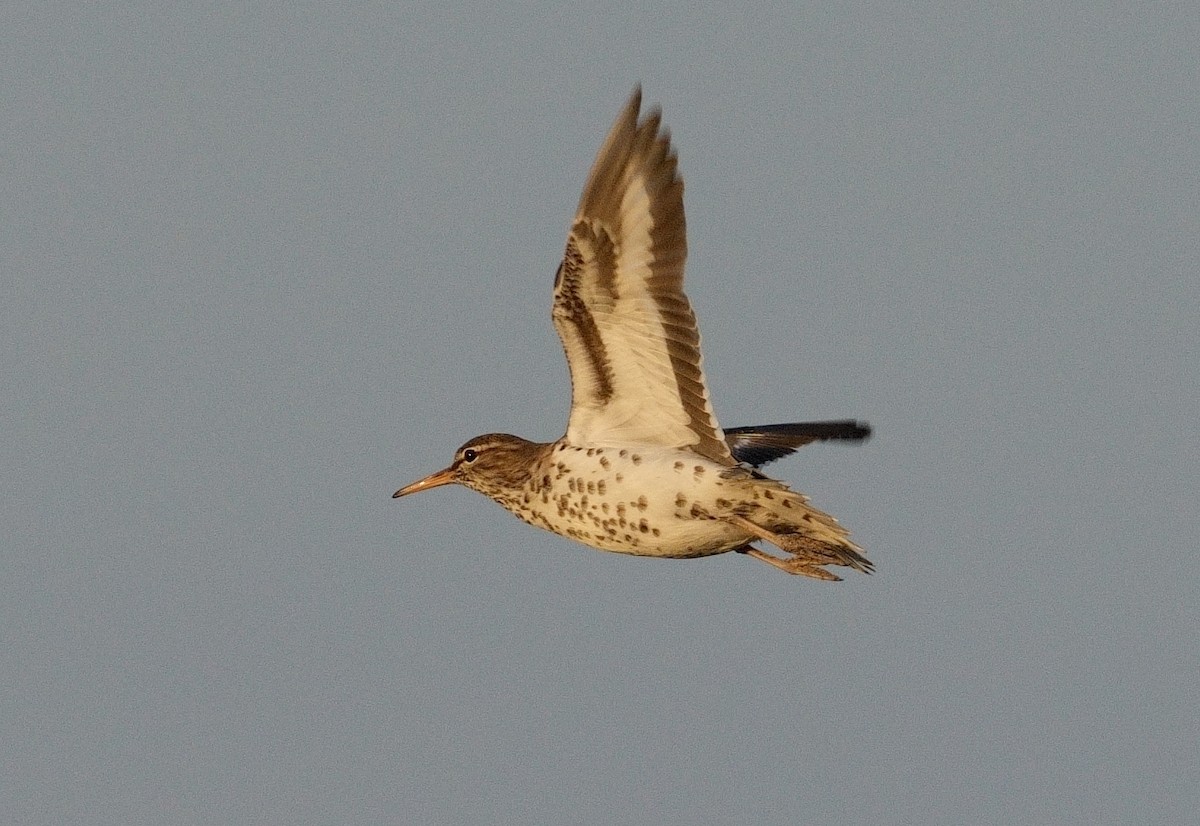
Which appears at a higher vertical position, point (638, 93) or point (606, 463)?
point (638, 93)

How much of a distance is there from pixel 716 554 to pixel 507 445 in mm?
2226

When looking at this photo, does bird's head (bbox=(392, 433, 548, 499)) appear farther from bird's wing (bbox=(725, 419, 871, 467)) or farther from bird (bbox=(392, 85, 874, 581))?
bird's wing (bbox=(725, 419, 871, 467))

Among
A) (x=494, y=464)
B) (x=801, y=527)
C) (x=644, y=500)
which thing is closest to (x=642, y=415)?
(x=644, y=500)

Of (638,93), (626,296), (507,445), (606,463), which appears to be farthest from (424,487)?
(638,93)

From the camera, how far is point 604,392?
51.0 feet

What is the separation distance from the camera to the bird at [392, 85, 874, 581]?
14.4m

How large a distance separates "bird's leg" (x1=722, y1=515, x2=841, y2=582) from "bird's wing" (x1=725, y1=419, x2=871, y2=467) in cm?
196

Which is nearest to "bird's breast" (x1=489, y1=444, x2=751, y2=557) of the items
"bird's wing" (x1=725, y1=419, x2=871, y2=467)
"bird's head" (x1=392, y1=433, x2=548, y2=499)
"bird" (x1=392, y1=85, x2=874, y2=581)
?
"bird" (x1=392, y1=85, x2=874, y2=581)

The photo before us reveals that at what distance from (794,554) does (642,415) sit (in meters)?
1.63

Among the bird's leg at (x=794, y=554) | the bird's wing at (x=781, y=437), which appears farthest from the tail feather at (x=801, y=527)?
the bird's wing at (x=781, y=437)

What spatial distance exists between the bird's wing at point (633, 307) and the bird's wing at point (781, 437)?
209cm

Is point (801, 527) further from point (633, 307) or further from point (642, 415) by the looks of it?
point (633, 307)

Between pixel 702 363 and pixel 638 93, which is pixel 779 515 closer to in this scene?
pixel 702 363

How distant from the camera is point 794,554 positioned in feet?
51.3
